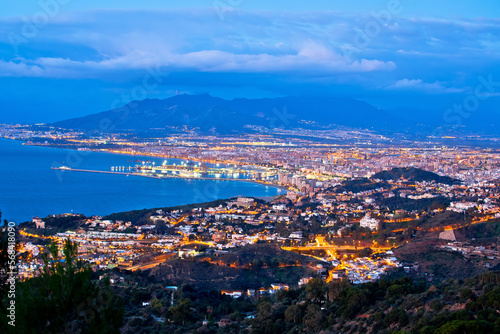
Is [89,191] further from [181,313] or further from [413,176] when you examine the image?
[181,313]

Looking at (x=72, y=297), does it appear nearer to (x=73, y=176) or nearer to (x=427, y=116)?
(x=73, y=176)

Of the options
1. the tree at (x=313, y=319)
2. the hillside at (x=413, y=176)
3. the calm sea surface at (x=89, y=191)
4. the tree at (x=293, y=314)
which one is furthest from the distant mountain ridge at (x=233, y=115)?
the tree at (x=313, y=319)

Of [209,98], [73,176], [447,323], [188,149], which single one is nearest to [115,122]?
[209,98]

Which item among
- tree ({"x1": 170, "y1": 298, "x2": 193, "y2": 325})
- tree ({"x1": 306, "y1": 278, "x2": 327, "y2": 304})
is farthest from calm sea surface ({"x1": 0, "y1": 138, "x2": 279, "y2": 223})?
tree ({"x1": 306, "y1": 278, "x2": 327, "y2": 304})

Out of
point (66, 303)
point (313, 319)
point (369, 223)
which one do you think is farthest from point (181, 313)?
point (369, 223)

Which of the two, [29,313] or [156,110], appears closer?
[29,313]

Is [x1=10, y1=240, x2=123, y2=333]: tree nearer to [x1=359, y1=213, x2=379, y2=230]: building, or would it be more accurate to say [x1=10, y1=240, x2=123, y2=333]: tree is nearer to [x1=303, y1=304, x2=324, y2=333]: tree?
[x1=303, y1=304, x2=324, y2=333]: tree
